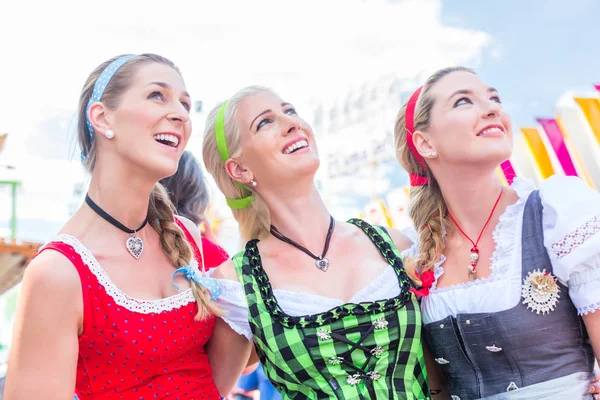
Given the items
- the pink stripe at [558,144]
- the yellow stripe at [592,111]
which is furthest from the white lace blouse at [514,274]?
the pink stripe at [558,144]

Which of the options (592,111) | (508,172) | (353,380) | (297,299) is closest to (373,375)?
(353,380)

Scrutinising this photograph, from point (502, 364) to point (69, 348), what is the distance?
1191 mm

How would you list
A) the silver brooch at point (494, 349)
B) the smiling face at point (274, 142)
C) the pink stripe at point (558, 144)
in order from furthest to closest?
the pink stripe at point (558, 144) < the smiling face at point (274, 142) < the silver brooch at point (494, 349)

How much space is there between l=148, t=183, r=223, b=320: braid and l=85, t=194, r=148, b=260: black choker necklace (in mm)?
117

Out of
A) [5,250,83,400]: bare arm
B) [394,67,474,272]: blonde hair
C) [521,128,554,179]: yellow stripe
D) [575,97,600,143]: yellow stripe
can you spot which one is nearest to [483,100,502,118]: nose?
[394,67,474,272]: blonde hair

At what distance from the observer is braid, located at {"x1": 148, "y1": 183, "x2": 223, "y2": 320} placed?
1613 millimetres

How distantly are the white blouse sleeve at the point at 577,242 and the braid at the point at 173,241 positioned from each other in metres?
1.01

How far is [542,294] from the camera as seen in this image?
1.44 metres

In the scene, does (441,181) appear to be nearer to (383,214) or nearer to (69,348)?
(69,348)

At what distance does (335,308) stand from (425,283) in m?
0.32

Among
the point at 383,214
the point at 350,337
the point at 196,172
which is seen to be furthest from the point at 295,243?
the point at 383,214

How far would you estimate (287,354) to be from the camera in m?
1.53

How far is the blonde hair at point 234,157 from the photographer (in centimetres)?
195

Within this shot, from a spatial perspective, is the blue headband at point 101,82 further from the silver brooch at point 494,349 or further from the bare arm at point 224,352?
the silver brooch at point 494,349
